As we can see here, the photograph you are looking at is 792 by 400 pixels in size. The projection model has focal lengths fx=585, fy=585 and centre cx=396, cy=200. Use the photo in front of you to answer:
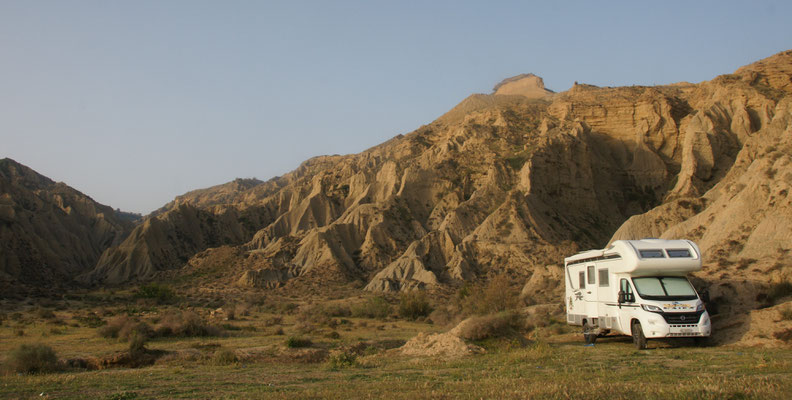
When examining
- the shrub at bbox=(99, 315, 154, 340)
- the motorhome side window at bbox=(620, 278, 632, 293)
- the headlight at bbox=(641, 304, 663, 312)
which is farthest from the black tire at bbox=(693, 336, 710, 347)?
the shrub at bbox=(99, 315, 154, 340)

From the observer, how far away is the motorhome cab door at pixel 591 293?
17141 mm

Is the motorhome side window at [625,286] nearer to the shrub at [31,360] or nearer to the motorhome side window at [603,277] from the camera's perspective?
the motorhome side window at [603,277]

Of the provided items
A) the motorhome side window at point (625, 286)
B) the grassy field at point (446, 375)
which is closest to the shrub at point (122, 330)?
the grassy field at point (446, 375)

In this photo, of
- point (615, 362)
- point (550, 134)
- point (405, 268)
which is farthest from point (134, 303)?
point (550, 134)

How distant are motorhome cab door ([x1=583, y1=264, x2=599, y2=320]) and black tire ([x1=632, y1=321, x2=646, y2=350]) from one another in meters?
1.91

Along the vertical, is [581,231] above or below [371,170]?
below

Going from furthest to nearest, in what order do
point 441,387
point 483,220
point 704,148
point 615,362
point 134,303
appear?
point 483,220
point 704,148
point 134,303
point 615,362
point 441,387

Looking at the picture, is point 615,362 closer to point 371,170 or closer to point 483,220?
point 483,220

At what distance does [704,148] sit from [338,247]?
39.7 metres

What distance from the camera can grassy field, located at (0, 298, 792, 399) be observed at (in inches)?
338

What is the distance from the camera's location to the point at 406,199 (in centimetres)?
7356

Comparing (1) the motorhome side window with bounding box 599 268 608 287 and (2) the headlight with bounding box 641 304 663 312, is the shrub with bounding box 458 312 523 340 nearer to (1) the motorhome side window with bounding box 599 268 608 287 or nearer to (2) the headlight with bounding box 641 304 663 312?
(1) the motorhome side window with bounding box 599 268 608 287

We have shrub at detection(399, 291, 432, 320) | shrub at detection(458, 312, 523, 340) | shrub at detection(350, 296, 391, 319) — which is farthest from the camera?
shrub at detection(350, 296, 391, 319)

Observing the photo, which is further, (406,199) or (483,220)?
(406,199)
